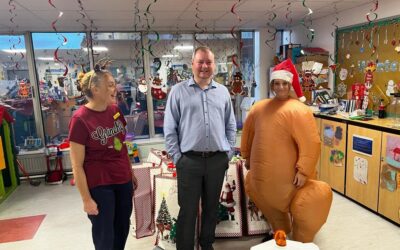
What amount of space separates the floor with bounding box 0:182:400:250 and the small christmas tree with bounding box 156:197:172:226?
0.93 ft

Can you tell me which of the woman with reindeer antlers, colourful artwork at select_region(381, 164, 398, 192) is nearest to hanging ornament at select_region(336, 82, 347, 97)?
colourful artwork at select_region(381, 164, 398, 192)

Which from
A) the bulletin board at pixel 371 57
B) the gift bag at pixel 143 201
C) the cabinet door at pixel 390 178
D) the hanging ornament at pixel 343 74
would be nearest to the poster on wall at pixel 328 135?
the bulletin board at pixel 371 57

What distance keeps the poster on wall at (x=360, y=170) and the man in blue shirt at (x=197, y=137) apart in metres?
1.72

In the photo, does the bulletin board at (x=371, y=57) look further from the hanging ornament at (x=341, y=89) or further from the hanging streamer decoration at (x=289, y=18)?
the hanging streamer decoration at (x=289, y=18)

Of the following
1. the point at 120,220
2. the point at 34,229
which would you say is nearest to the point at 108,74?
the point at 120,220

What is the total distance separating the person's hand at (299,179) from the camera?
2.12m

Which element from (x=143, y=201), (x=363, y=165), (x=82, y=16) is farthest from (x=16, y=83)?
(x=363, y=165)

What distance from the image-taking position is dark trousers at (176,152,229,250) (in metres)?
2.03

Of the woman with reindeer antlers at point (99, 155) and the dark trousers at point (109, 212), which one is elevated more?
the woman with reindeer antlers at point (99, 155)

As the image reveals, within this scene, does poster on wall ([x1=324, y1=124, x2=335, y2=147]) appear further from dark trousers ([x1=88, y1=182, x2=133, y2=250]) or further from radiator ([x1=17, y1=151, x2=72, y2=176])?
radiator ([x1=17, y1=151, x2=72, y2=176])

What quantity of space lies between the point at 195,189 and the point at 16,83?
13.1 ft

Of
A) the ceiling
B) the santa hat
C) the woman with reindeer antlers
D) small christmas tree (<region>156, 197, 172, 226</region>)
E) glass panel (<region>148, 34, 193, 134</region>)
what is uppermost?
the ceiling

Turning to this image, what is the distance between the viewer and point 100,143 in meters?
1.66

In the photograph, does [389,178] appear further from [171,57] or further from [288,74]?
[171,57]
